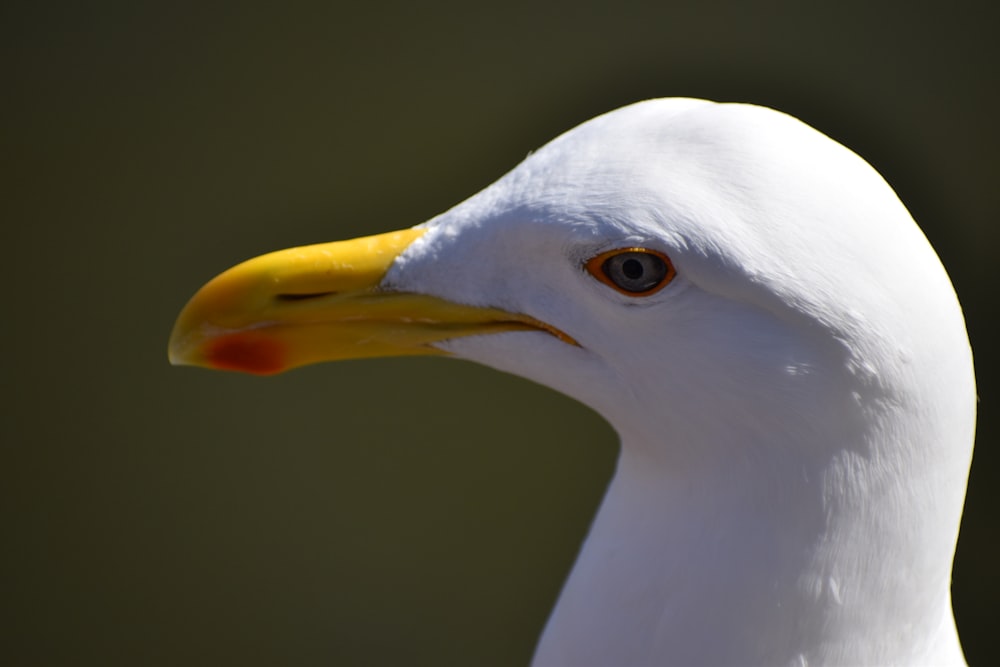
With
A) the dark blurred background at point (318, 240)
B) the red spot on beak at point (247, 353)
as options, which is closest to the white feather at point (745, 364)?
the red spot on beak at point (247, 353)

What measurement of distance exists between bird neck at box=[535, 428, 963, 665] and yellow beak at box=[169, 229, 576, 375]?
0.20m

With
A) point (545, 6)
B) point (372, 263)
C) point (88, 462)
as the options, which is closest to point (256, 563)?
point (88, 462)

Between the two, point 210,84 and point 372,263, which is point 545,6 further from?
point 372,263

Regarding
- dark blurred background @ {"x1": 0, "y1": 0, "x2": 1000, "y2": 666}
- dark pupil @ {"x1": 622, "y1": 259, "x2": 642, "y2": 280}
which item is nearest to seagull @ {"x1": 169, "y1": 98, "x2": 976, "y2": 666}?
dark pupil @ {"x1": 622, "y1": 259, "x2": 642, "y2": 280}

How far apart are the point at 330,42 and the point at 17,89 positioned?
59 cm

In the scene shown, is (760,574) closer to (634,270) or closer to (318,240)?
Result: (634,270)

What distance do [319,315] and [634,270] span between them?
301 mm

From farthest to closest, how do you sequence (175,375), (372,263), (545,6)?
(175,375), (545,6), (372,263)

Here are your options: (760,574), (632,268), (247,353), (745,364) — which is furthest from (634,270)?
(247,353)

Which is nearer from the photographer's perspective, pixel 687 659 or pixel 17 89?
pixel 687 659

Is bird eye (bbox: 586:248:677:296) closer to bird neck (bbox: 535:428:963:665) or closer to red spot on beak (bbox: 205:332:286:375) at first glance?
bird neck (bbox: 535:428:963:665)

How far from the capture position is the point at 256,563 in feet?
7.58

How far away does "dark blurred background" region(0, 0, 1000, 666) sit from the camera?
6.85ft

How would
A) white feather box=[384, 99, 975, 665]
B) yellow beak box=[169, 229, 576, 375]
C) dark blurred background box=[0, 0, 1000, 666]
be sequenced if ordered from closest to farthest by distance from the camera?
white feather box=[384, 99, 975, 665] → yellow beak box=[169, 229, 576, 375] → dark blurred background box=[0, 0, 1000, 666]
